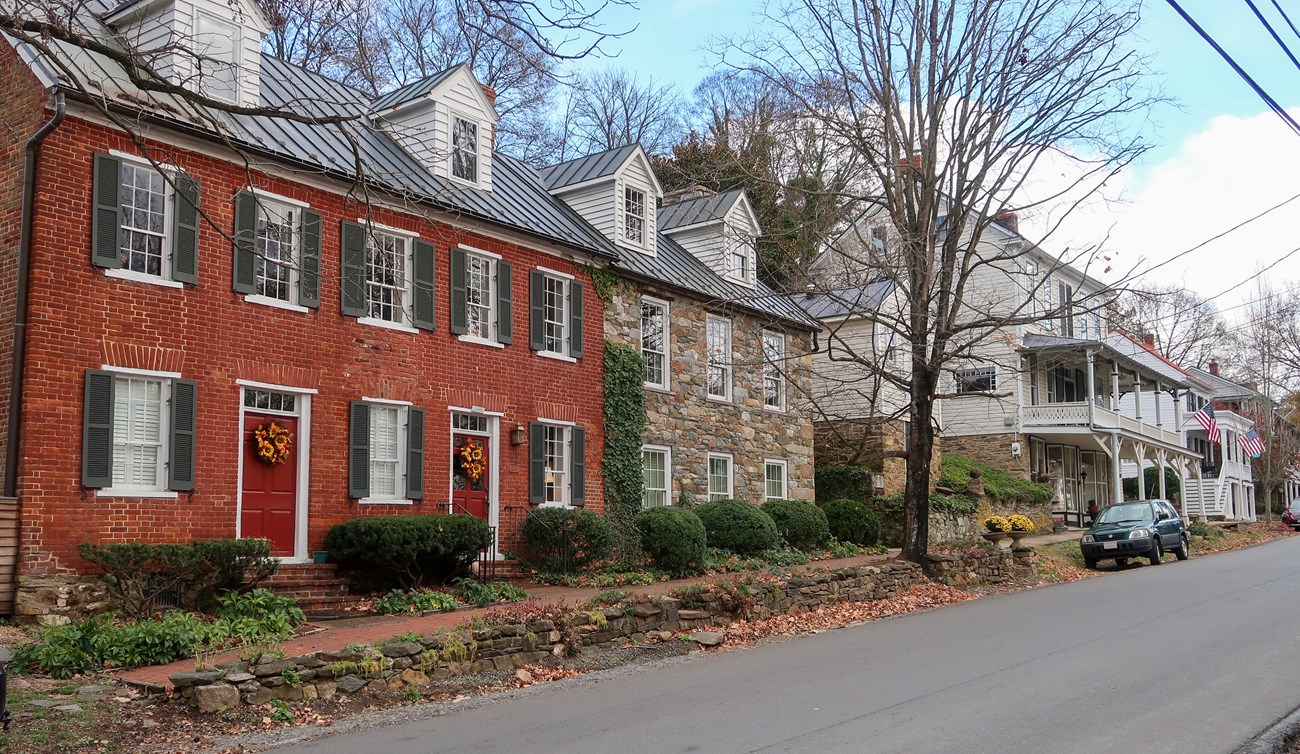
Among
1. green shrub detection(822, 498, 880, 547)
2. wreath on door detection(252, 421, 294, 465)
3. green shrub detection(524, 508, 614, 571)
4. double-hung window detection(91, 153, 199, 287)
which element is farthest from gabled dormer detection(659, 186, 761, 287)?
double-hung window detection(91, 153, 199, 287)

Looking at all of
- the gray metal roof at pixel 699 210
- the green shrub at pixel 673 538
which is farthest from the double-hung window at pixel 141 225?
the gray metal roof at pixel 699 210

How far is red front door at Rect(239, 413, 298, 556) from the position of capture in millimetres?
14484

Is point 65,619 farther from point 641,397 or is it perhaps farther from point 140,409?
point 641,397

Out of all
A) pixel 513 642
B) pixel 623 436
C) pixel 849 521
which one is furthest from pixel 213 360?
pixel 849 521

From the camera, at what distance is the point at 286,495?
49.0 feet

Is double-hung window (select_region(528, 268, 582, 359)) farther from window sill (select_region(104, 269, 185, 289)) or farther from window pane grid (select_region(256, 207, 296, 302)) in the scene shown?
window sill (select_region(104, 269, 185, 289))

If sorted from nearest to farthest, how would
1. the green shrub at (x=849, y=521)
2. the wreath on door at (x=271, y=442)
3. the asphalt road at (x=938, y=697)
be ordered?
the asphalt road at (x=938, y=697) < the wreath on door at (x=271, y=442) < the green shrub at (x=849, y=521)

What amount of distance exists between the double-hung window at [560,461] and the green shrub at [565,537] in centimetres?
78

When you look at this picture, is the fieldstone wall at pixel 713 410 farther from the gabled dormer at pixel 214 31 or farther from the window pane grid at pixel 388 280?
the gabled dormer at pixel 214 31

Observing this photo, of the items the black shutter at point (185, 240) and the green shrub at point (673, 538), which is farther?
the green shrub at point (673, 538)

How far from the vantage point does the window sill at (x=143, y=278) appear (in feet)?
43.1

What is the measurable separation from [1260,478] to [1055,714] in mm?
56684

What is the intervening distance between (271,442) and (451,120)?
270 inches

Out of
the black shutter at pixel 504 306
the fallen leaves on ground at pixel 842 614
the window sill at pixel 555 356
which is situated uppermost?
the black shutter at pixel 504 306
